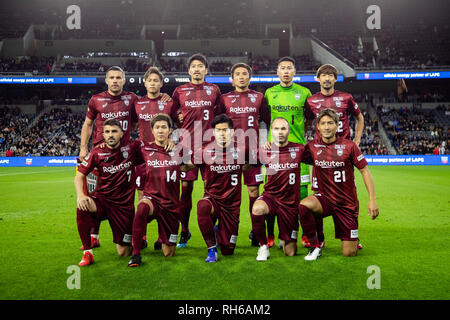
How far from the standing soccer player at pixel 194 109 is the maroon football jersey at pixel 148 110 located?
17 centimetres

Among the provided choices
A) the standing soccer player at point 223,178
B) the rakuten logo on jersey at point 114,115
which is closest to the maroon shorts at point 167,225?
the standing soccer player at point 223,178

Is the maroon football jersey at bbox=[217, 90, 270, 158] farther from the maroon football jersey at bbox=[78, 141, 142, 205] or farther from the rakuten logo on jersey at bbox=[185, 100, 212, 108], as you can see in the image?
the maroon football jersey at bbox=[78, 141, 142, 205]

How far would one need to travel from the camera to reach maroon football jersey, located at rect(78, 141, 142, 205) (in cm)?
474

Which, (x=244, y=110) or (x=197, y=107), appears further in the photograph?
(x=197, y=107)

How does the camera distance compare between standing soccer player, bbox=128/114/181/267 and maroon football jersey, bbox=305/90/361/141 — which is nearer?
standing soccer player, bbox=128/114/181/267

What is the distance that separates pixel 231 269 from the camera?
4.11 metres

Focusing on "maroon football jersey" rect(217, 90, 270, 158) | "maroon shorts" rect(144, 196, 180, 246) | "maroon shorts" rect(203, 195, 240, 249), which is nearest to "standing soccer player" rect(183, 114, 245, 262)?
"maroon shorts" rect(203, 195, 240, 249)

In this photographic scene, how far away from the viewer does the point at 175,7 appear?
40781mm

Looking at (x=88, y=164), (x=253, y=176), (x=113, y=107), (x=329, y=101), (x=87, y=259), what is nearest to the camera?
(x=87, y=259)

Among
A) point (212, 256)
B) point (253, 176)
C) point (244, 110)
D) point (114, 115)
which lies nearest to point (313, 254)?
point (212, 256)

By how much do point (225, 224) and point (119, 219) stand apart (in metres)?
1.25

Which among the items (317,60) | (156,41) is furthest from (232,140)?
(156,41)

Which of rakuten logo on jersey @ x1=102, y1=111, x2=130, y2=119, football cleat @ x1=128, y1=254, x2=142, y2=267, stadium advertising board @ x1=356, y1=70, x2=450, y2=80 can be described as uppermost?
stadium advertising board @ x1=356, y1=70, x2=450, y2=80

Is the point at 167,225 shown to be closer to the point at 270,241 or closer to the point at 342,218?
the point at 270,241
